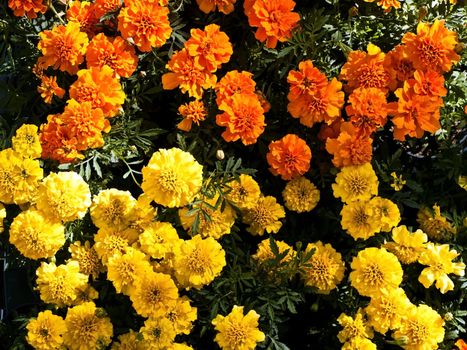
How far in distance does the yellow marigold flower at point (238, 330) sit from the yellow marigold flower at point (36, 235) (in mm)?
545

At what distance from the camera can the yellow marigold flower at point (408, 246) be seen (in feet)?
A: 7.23

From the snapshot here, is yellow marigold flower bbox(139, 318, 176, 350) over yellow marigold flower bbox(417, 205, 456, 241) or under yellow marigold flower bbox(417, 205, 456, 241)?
over

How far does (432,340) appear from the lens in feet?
6.73

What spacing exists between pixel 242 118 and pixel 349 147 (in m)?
0.37

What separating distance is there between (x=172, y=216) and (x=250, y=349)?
1.69 ft

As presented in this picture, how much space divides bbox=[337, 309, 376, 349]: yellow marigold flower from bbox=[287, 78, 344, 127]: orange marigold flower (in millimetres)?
672

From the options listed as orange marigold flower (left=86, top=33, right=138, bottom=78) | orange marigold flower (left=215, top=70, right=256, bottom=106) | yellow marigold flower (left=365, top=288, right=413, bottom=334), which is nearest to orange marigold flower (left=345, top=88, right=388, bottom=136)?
orange marigold flower (left=215, top=70, right=256, bottom=106)

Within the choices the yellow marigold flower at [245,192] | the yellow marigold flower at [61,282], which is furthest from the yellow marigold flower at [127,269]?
the yellow marigold flower at [245,192]

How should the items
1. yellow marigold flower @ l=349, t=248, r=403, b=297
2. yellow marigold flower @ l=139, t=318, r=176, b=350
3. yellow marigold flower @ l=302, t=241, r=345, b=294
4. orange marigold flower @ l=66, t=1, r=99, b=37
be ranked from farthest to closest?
orange marigold flower @ l=66, t=1, r=99, b=37
yellow marigold flower @ l=302, t=241, r=345, b=294
yellow marigold flower @ l=349, t=248, r=403, b=297
yellow marigold flower @ l=139, t=318, r=176, b=350

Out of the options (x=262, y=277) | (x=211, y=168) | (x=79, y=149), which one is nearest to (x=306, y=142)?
(x=211, y=168)

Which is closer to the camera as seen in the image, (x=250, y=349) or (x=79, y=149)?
(x=250, y=349)

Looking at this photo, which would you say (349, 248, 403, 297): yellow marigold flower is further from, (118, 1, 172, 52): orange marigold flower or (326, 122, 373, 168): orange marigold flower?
(118, 1, 172, 52): orange marigold flower

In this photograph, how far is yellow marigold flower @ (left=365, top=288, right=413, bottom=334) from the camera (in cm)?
203

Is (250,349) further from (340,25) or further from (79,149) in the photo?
(340,25)
